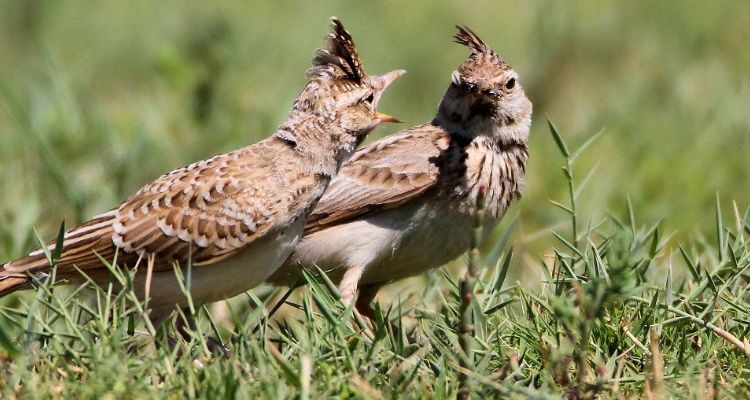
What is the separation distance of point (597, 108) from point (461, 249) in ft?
13.9

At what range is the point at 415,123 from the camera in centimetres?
998

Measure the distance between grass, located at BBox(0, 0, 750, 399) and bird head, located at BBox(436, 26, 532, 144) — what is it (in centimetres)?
59

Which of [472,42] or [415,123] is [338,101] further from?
[415,123]

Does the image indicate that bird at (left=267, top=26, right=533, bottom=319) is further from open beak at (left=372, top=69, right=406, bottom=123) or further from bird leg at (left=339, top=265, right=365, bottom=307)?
open beak at (left=372, top=69, right=406, bottom=123)

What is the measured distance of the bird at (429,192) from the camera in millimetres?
5781

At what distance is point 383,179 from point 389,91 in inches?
Answer: 212

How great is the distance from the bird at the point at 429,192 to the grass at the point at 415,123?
0.74 ft

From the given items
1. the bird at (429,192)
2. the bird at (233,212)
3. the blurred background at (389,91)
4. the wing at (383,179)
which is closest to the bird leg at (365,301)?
the bird at (429,192)

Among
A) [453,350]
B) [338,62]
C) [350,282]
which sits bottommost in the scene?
[350,282]

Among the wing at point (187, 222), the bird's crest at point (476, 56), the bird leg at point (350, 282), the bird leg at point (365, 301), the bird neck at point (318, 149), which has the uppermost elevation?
the bird's crest at point (476, 56)

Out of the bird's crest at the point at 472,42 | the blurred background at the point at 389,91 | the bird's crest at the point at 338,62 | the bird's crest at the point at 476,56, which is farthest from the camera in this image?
the blurred background at the point at 389,91

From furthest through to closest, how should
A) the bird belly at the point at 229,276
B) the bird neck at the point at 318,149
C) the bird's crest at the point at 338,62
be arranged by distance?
the bird's crest at the point at 338,62
the bird neck at the point at 318,149
the bird belly at the point at 229,276

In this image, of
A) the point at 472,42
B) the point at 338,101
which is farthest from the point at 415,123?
the point at 338,101

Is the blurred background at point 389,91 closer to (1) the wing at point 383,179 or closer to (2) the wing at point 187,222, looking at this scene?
(2) the wing at point 187,222
